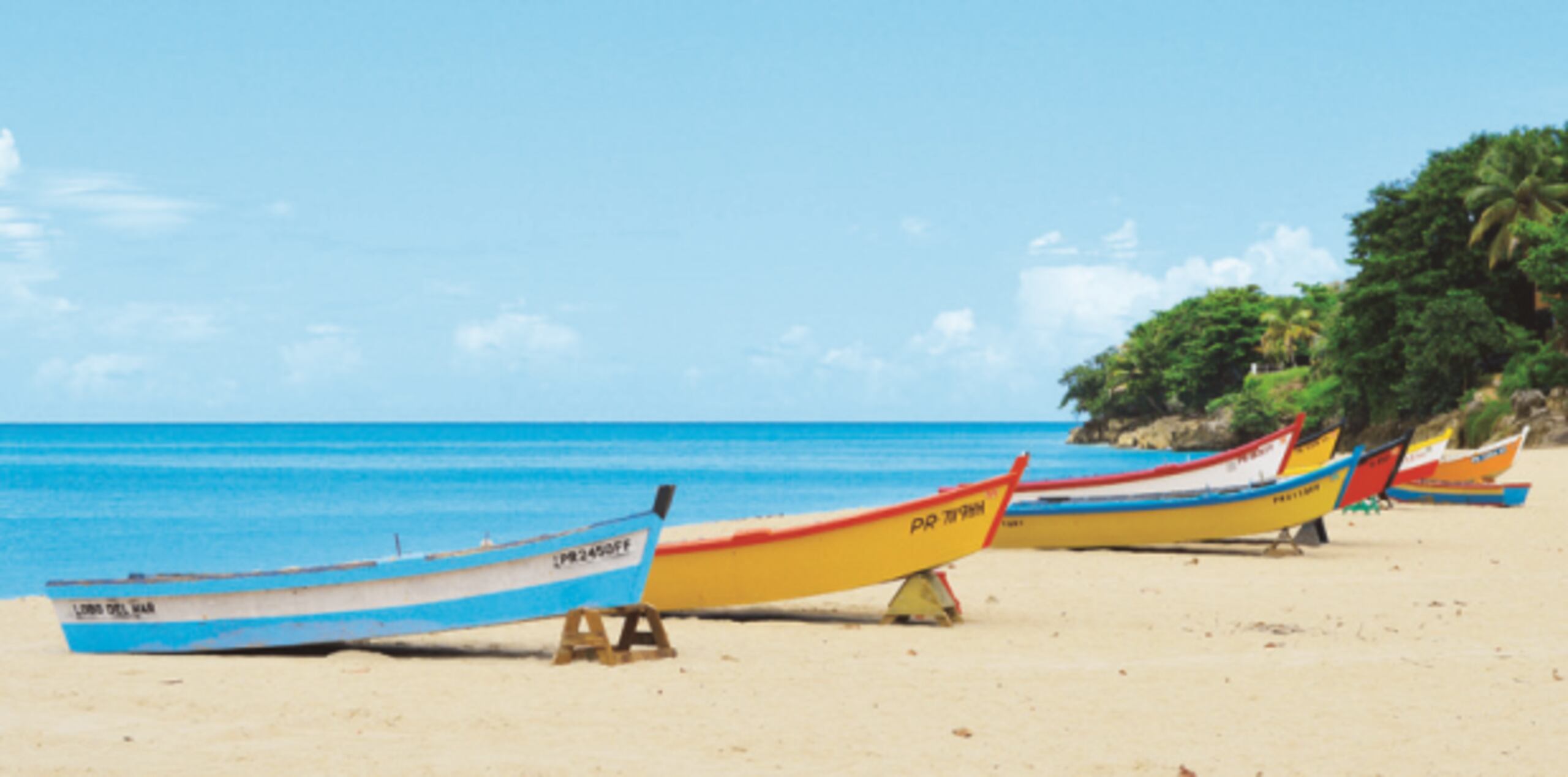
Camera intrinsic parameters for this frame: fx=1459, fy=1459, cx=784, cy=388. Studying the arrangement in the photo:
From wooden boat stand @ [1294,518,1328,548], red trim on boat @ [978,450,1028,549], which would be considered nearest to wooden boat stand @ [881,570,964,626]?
red trim on boat @ [978,450,1028,549]

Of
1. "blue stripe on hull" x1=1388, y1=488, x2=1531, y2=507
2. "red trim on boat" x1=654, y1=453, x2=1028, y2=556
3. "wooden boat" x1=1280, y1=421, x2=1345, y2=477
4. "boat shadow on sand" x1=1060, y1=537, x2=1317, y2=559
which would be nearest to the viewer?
"red trim on boat" x1=654, y1=453, x2=1028, y2=556

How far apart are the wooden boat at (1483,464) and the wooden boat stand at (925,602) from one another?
23.6 m

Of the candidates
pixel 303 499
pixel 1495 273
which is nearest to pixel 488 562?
pixel 303 499

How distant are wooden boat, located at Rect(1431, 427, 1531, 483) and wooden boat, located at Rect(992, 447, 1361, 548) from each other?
1458 centimetres

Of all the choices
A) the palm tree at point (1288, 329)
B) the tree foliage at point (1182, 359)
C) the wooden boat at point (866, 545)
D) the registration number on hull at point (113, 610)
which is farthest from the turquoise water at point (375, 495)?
the wooden boat at point (866, 545)

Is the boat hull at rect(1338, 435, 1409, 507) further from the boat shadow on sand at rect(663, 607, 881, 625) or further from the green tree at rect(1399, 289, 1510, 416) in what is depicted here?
the green tree at rect(1399, 289, 1510, 416)

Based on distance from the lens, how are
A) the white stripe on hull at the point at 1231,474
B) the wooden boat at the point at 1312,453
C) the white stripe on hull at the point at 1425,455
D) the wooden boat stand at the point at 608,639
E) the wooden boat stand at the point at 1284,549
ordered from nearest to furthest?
the wooden boat stand at the point at 608,639, the wooden boat stand at the point at 1284,549, the white stripe on hull at the point at 1231,474, the wooden boat at the point at 1312,453, the white stripe on hull at the point at 1425,455

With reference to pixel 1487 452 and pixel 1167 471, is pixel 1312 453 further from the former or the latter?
pixel 1487 452

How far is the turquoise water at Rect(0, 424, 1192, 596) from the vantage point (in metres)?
35.2

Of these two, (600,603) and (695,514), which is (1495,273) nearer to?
(695,514)

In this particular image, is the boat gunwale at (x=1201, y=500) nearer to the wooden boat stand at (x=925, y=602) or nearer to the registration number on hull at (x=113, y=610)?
the wooden boat stand at (x=925, y=602)

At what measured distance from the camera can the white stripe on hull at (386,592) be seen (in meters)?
11.4

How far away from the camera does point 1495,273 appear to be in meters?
57.4

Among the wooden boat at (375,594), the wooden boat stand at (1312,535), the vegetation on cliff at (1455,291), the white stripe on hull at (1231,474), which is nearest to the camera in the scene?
the wooden boat at (375,594)
